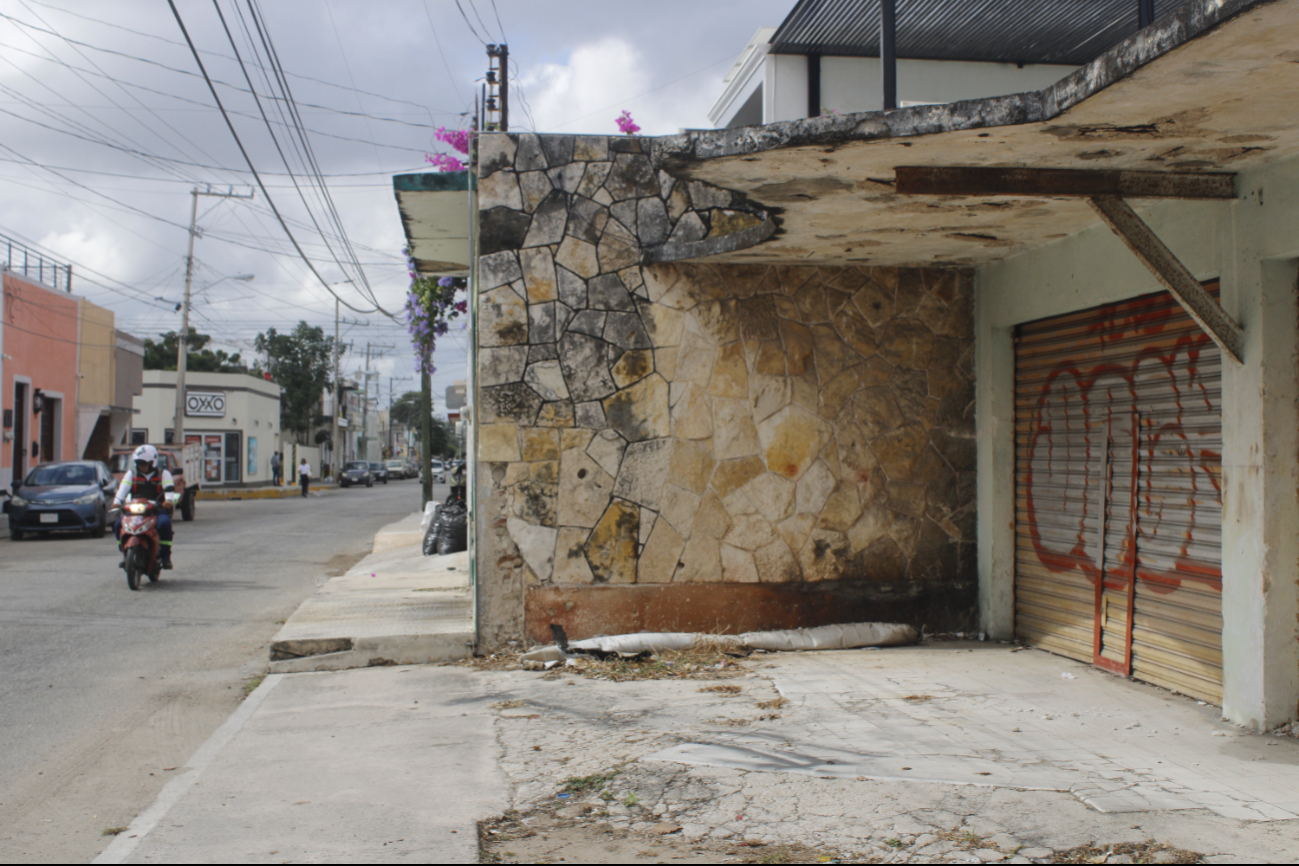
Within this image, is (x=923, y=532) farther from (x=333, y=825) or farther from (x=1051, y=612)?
(x=333, y=825)

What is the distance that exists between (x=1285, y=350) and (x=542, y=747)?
4357 mm

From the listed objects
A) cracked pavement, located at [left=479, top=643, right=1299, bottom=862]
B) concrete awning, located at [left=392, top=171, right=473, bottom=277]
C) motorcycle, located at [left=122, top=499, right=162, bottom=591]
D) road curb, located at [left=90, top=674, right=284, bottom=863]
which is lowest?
road curb, located at [left=90, top=674, right=284, bottom=863]

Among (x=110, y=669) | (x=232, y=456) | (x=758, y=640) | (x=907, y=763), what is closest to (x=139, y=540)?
(x=110, y=669)

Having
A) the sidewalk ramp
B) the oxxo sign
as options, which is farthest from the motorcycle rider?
the oxxo sign

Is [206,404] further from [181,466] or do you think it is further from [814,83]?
[814,83]

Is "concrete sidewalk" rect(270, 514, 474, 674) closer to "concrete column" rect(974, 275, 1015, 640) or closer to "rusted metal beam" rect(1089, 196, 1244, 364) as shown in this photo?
"concrete column" rect(974, 275, 1015, 640)

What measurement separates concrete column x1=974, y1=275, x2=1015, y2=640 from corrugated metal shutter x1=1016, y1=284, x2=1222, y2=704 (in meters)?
0.07

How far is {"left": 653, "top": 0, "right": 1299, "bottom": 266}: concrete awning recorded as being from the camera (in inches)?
149

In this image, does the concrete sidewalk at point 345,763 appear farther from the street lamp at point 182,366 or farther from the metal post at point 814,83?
the street lamp at point 182,366

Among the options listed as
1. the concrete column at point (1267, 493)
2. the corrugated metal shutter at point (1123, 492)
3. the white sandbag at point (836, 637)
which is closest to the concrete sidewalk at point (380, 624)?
the white sandbag at point (836, 637)

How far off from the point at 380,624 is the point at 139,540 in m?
5.20

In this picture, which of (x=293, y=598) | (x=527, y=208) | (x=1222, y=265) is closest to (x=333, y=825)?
(x=527, y=208)

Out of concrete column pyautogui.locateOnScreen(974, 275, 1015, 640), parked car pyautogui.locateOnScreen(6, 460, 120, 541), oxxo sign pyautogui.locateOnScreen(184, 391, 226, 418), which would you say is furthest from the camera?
oxxo sign pyautogui.locateOnScreen(184, 391, 226, 418)

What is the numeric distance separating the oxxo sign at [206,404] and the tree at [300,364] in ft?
59.0
